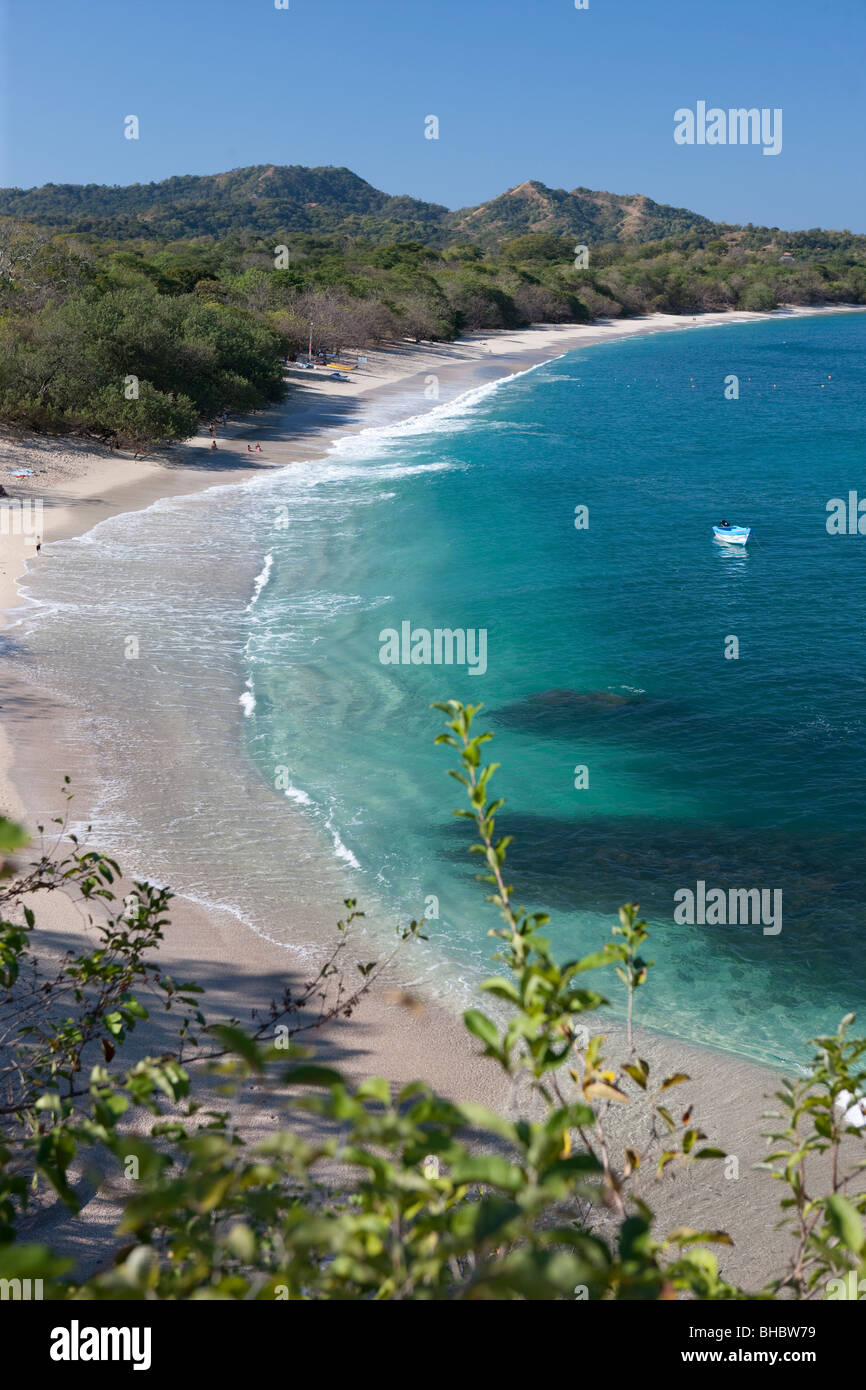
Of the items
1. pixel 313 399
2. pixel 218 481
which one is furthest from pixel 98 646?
pixel 313 399

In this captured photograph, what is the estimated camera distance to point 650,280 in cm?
12156

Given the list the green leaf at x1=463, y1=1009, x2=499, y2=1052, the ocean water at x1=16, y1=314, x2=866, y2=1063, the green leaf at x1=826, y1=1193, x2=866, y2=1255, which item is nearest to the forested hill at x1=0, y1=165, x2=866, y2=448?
the ocean water at x1=16, y1=314, x2=866, y2=1063

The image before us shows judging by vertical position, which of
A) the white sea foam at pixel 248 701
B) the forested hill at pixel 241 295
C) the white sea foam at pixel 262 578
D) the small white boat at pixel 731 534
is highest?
the forested hill at pixel 241 295

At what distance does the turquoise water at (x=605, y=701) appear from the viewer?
12.5 meters

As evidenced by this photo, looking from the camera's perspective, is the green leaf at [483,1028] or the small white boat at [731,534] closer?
the green leaf at [483,1028]

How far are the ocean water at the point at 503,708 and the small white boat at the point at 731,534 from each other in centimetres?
32

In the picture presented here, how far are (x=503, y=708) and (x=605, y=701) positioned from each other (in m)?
1.98

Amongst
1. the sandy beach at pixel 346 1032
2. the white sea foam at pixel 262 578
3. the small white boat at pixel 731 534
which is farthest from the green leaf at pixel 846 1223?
the small white boat at pixel 731 534

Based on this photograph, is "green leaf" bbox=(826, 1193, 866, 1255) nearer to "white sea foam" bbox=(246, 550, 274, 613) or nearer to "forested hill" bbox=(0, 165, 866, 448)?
"white sea foam" bbox=(246, 550, 274, 613)

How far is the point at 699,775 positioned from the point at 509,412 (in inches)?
1607

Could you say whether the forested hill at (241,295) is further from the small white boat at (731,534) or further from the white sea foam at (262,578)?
the small white boat at (731,534)

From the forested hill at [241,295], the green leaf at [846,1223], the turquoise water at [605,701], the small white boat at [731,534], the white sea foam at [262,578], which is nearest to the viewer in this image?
the green leaf at [846,1223]
